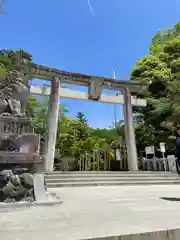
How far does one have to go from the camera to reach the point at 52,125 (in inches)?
430

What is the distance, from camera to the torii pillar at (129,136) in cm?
1196

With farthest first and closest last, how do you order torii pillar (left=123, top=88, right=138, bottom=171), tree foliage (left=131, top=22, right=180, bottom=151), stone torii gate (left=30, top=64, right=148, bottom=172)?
tree foliage (left=131, top=22, right=180, bottom=151)
torii pillar (left=123, top=88, right=138, bottom=171)
stone torii gate (left=30, top=64, right=148, bottom=172)

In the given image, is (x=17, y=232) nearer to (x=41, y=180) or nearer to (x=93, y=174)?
(x=41, y=180)

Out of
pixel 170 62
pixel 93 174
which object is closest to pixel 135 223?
pixel 93 174

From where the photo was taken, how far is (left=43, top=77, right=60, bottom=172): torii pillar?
10.4m

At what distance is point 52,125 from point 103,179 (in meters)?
4.23

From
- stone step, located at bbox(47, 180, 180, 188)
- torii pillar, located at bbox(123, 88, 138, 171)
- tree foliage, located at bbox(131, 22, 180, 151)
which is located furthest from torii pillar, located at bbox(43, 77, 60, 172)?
tree foliage, located at bbox(131, 22, 180, 151)

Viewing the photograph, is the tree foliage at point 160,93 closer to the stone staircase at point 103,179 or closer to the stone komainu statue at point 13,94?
the stone staircase at point 103,179

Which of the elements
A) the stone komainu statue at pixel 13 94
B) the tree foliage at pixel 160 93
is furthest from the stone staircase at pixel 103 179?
the tree foliage at pixel 160 93

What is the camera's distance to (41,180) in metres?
3.97

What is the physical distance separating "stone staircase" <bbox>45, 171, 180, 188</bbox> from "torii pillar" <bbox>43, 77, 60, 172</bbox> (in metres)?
1.97

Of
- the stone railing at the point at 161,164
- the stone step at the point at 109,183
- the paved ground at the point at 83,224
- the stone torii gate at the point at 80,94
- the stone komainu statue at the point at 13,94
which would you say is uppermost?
the stone torii gate at the point at 80,94

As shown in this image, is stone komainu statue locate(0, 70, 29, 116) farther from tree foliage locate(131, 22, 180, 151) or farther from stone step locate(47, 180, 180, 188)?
tree foliage locate(131, 22, 180, 151)

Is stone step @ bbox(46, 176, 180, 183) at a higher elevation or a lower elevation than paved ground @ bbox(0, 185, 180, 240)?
higher
